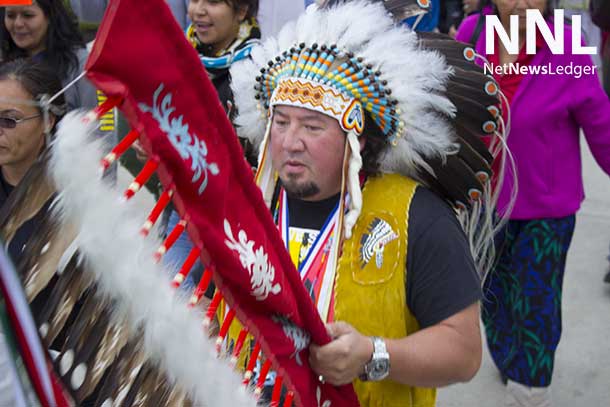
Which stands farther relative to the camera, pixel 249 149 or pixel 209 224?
pixel 249 149

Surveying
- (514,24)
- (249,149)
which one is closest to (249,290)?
(249,149)

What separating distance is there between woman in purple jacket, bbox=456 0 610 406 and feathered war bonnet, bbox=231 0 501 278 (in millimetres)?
1216

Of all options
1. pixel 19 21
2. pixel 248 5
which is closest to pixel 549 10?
pixel 248 5

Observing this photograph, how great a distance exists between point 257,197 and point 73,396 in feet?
1.54

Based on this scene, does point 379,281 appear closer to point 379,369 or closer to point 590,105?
point 379,369

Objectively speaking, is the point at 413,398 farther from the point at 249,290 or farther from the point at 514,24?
the point at 514,24

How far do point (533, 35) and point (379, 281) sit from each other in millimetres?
1822

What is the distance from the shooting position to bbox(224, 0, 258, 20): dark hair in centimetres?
355

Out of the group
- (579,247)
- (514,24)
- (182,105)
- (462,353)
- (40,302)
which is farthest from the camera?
(579,247)

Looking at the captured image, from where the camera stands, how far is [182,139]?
115 centimetres

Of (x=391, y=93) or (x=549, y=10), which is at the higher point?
(x=391, y=93)

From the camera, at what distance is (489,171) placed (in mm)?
2203

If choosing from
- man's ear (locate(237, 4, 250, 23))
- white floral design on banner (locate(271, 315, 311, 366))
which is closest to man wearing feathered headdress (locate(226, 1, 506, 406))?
white floral design on banner (locate(271, 315, 311, 366))

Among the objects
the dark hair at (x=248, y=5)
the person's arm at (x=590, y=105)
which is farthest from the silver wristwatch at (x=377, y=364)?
the dark hair at (x=248, y=5)
